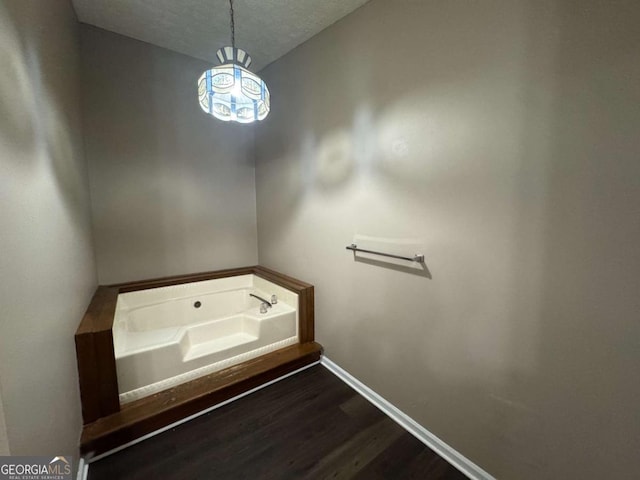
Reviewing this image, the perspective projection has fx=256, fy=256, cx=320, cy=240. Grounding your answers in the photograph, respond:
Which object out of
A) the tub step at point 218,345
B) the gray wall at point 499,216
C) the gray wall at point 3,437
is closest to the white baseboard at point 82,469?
the tub step at point 218,345

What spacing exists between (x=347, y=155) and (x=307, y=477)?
195cm

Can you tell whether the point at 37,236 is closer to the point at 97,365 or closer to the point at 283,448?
the point at 97,365

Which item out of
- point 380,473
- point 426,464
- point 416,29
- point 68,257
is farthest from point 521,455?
point 68,257

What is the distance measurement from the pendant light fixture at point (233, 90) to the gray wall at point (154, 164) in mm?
1361

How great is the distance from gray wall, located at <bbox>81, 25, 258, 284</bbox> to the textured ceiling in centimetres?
22

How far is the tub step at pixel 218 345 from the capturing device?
6.33ft

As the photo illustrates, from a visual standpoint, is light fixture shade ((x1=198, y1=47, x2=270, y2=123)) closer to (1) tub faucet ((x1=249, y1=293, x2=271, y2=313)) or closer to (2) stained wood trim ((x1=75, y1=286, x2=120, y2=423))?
(2) stained wood trim ((x1=75, y1=286, x2=120, y2=423))

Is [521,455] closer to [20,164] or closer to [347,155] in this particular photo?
[347,155]

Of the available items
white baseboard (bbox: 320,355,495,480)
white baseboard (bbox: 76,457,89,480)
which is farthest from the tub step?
white baseboard (bbox: 320,355,495,480)

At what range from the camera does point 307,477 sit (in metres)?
1.33

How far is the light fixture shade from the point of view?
4.38ft

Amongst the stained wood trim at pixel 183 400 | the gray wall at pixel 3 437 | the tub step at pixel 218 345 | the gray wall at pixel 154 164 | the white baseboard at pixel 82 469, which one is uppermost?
the gray wall at pixel 154 164

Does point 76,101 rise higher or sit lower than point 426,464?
higher

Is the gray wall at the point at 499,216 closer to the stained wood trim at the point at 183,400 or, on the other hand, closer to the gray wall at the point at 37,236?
the stained wood trim at the point at 183,400
